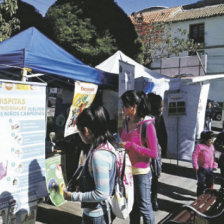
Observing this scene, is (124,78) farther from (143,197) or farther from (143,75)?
(143,197)

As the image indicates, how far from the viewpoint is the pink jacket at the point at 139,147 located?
8.03 ft

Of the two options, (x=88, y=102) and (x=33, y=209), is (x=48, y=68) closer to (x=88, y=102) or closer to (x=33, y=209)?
(x=88, y=102)

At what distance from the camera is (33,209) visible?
2748mm

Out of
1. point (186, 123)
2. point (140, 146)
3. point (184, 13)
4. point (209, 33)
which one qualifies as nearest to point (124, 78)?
point (140, 146)

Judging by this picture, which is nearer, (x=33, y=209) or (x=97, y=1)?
(x=33, y=209)

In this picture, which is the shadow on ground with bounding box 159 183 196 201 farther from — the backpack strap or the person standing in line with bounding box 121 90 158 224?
the backpack strap

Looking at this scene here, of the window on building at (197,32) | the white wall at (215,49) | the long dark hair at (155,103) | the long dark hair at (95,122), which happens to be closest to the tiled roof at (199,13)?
the white wall at (215,49)

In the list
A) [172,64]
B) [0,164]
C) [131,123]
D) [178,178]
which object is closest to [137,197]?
[131,123]

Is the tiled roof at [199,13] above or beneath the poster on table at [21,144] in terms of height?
above

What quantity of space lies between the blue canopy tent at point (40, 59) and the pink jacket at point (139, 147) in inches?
67.3

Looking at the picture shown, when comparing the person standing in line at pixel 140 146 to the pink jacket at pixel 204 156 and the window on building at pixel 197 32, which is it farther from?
the window on building at pixel 197 32

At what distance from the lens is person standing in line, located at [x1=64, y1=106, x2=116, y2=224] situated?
1.62 m

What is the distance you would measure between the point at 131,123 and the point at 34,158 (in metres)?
1.11

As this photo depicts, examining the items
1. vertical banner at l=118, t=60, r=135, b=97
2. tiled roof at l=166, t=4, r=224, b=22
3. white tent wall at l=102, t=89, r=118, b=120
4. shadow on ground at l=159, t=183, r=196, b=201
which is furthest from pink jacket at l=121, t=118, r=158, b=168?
tiled roof at l=166, t=4, r=224, b=22
